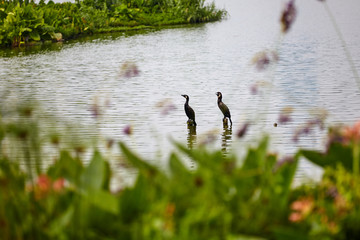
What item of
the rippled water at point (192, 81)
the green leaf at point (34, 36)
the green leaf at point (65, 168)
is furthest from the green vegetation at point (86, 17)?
the green leaf at point (65, 168)

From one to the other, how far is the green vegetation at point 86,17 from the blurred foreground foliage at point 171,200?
14970mm

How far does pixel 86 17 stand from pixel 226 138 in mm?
14681

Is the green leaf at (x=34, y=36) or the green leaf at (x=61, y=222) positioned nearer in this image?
the green leaf at (x=61, y=222)

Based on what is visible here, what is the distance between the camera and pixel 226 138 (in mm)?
6766

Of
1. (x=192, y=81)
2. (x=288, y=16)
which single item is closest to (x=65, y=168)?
(x=288, y=16)

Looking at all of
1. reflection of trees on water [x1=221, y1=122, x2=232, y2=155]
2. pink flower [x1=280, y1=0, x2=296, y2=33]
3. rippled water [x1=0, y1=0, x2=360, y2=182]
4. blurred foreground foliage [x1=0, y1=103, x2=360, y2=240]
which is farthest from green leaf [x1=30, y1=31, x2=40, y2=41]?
blurred foreground foliage [x1=0, y1=103, x2=360, y2=240]

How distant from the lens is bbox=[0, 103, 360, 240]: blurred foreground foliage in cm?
164

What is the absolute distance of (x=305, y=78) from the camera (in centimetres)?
1062

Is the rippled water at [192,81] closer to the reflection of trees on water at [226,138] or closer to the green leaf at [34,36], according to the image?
the reflection of trees on water at [226,138]

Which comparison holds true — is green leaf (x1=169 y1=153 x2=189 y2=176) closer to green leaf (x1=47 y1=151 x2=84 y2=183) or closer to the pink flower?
green leaf (x1=47 y1=151 x2=84 y2=183)

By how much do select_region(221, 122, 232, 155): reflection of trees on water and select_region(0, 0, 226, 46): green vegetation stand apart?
10.3 m

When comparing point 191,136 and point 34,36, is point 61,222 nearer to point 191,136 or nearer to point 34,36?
point 191,136

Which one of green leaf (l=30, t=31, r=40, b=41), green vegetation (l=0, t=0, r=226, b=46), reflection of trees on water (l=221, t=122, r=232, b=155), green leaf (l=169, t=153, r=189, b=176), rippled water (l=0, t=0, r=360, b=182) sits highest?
green vegetation (l=0, t=0, r=226, b=46)

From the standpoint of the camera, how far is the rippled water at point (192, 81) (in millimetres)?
6812
